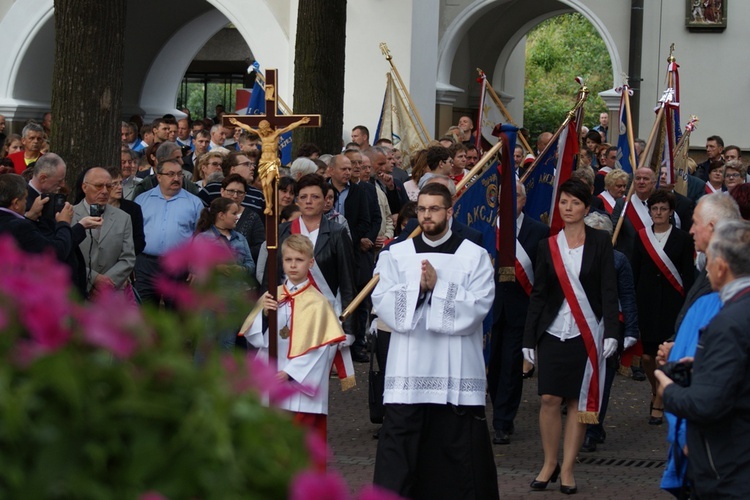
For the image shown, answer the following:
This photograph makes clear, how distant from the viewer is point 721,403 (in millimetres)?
4547

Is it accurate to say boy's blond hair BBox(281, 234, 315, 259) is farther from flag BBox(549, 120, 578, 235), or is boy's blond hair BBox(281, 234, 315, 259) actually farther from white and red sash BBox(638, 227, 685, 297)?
white and red sash BBox(638, 227, 685, 297)

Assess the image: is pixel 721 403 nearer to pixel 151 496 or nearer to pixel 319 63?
pixel 151 496

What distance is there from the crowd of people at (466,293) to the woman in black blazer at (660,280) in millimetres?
15

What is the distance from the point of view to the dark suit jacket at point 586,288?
7.86 meters

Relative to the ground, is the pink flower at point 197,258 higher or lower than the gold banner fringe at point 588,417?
higher

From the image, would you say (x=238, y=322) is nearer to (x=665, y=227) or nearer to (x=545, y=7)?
(x=665, y=227)

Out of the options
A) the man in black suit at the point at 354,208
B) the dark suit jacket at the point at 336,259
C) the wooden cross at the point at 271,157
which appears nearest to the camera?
the wooden cross at the point at 271,157

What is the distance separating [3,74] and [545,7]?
43.5ft

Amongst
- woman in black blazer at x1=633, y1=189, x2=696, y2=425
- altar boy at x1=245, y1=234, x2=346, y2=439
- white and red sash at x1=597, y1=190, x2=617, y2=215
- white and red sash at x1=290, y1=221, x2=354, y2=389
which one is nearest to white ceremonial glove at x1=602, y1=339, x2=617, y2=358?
white and red sash at x1=290, y1=221, x2=354, y2=389

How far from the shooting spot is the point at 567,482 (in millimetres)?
7742

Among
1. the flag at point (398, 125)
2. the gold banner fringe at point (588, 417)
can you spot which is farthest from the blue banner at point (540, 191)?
the flag at point (398, 125)

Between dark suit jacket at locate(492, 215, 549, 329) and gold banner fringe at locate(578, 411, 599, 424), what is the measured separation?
5.48ft

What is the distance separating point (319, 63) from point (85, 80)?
5328mm

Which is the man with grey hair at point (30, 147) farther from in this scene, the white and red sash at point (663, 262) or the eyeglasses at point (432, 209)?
the eyeglasses at point (432, 209)
